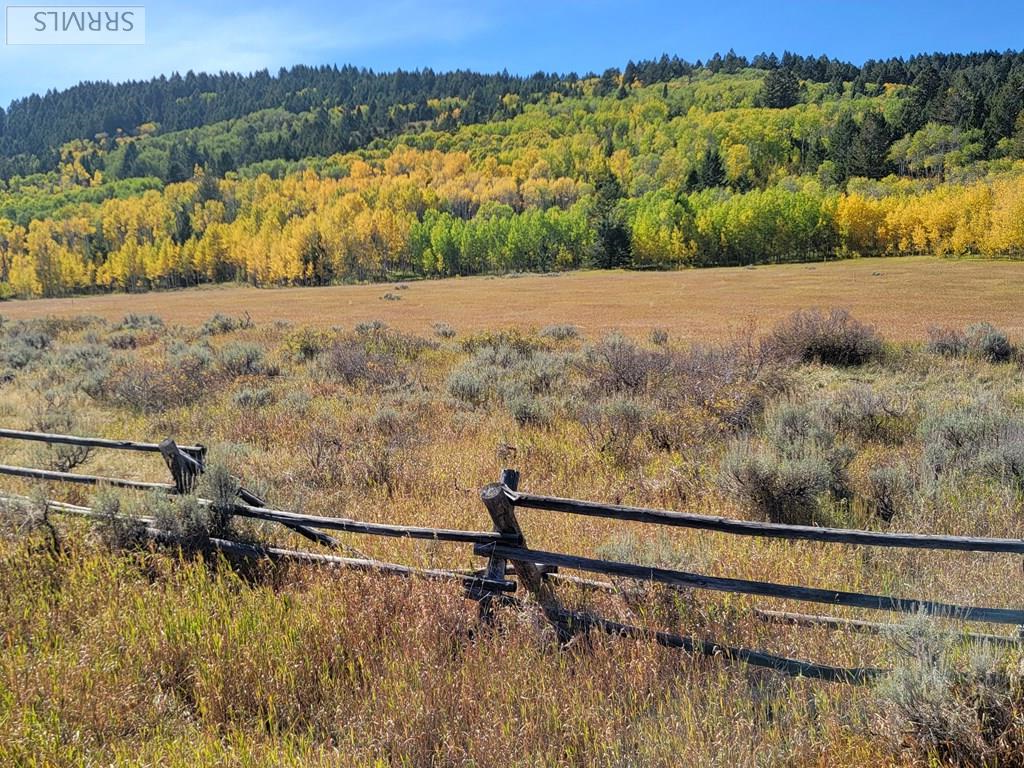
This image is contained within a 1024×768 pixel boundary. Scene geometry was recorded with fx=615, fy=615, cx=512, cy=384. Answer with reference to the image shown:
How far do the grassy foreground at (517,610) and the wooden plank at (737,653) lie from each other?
0.28ft

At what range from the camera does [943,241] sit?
249 feet

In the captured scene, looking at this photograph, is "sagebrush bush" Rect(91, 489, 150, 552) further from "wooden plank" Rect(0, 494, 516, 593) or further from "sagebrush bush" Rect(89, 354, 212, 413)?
"sagebrush bush" Rect(89, 354, 212, 413)

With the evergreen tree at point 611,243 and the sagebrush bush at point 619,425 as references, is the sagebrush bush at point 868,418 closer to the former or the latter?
the sagebrush bush at point 619,425

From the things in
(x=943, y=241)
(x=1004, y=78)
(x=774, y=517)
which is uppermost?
→ (x=1004, y=78)

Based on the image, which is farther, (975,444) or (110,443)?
(975,444)

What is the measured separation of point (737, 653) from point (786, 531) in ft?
2.48

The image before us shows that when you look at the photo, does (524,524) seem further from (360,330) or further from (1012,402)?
(360,330)

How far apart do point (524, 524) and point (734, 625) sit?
93.5 inches

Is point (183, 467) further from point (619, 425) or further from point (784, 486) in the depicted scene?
point (619, 425)

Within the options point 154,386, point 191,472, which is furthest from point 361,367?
point 191,472

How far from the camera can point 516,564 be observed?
392cm

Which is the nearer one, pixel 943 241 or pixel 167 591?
pixel 167 591

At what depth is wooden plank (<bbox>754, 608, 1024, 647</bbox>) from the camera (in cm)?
317

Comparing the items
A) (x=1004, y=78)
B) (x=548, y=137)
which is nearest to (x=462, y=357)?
(x=1004, y=78)
